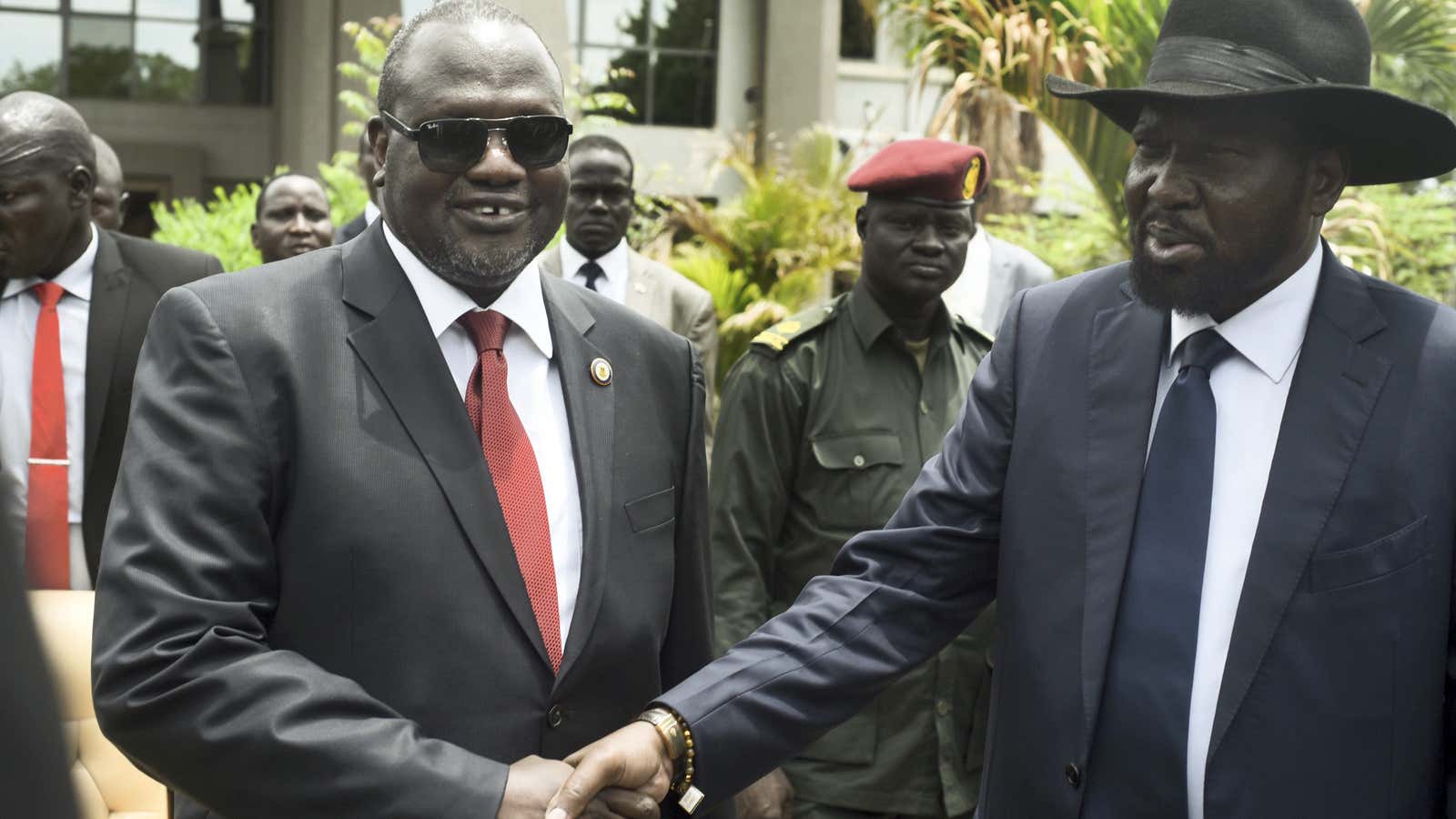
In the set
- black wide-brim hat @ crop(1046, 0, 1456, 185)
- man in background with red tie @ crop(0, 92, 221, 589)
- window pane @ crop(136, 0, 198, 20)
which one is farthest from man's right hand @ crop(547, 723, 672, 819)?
window pane @ crop(136, 0, 198, 20)

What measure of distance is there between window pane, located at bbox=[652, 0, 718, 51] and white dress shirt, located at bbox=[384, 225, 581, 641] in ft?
64.1

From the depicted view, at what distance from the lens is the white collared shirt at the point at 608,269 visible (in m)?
7.28

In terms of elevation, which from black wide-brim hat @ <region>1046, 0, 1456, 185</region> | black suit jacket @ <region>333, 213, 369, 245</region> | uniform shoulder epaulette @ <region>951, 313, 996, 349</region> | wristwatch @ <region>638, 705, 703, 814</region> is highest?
black wide-brim hat @ <region>1046, 0, 1456, 185</region>

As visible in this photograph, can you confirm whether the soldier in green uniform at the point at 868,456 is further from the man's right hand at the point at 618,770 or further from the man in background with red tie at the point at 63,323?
the man in background with red tie at the point at 63,323

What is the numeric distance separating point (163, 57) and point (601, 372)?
22.7 m

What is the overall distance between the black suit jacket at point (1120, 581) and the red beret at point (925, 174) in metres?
1.69

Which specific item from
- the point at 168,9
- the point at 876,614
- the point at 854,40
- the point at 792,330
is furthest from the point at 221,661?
the point at 168,9

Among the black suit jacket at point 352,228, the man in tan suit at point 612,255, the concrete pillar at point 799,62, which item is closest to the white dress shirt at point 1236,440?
the man in tan suit at point 612,255

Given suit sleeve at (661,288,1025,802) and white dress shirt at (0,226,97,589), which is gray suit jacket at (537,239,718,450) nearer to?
white dress shirt at (0,226,97,589)

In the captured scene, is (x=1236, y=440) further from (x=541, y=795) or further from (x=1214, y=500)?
(x=541, y=795)

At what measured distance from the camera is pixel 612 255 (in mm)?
7359

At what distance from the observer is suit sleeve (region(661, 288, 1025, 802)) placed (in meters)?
3.13

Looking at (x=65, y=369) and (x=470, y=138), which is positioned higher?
(x=470, y=138)

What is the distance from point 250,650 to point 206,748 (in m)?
0.16
